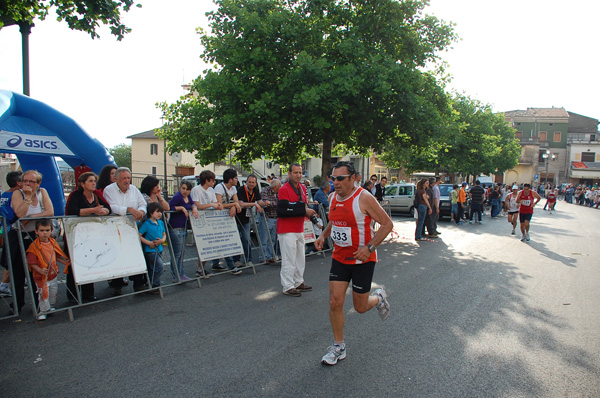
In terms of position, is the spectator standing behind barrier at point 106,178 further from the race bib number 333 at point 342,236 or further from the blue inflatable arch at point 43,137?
the race bib number 333 at point 342,236

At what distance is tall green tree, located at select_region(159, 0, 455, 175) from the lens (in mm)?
12516

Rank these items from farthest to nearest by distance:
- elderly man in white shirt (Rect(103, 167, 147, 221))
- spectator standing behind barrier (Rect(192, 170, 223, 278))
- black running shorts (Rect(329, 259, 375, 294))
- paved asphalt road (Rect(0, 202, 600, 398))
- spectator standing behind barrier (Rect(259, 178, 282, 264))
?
1. spectator standing behind barrier (Rect(259, 178, 282, 264))
2. spectator standing behind barrier (Rect(192, 170, 223, 278))
3. elderly man in white shirt (Rect(103, 167, 147, 221))
4. black running shorts (Rect(329, 259, 375, 294))
5. paved asphalt road (Rect(0, 202, 600, 398))

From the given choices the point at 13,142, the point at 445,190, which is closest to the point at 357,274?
the point at 13,142

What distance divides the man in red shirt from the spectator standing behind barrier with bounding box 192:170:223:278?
359cm

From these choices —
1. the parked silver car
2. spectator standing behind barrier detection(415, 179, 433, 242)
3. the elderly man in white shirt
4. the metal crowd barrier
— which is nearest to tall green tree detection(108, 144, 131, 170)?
the parked silver car

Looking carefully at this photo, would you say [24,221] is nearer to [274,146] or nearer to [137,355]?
[137,355]

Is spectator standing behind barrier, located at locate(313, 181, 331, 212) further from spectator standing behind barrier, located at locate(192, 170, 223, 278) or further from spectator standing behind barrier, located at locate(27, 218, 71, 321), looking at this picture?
spectator standing behind barrier, located at locate(27, 218, 71, 321)

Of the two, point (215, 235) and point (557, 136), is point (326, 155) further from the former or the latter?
point (557, 136)

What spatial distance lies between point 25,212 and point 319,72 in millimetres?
9054

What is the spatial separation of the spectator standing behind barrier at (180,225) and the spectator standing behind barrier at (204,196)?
0.51 ft

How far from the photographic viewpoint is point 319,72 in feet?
39.8

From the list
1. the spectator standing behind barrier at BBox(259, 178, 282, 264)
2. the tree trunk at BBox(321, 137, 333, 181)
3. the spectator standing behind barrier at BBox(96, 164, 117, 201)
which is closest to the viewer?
the spectator standing behind barrier at BBox(96, 164, 117, 201)

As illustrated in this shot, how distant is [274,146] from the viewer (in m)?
17.3

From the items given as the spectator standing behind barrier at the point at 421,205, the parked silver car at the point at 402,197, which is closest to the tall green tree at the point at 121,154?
the parked silver car at the point at 402,197
